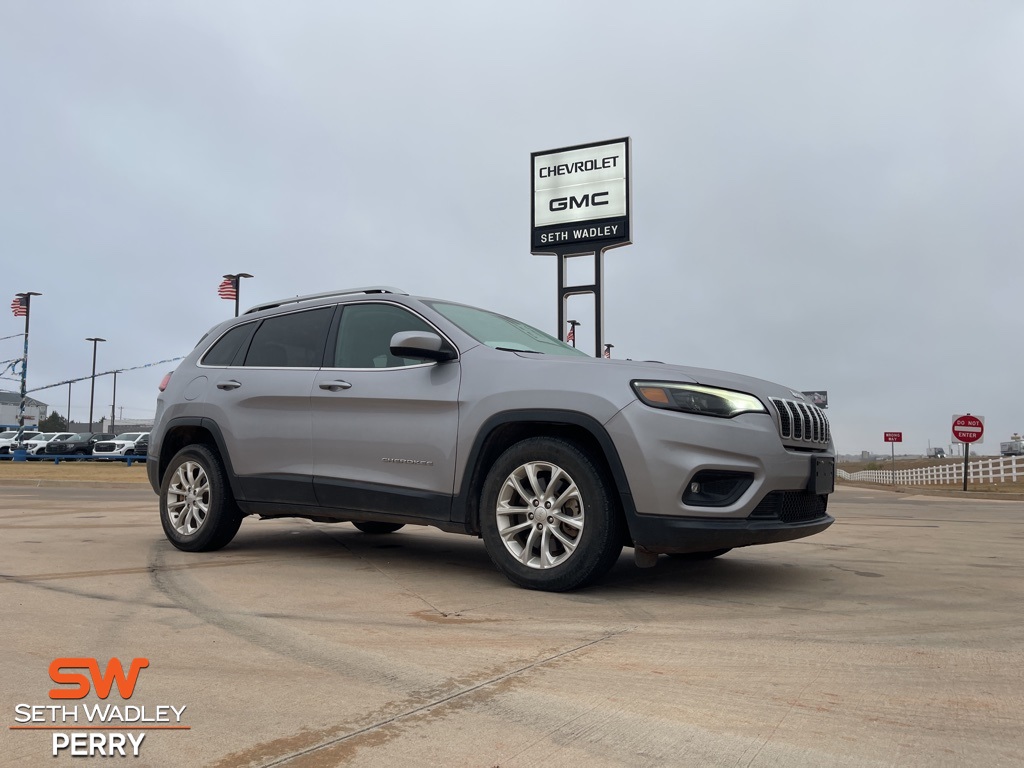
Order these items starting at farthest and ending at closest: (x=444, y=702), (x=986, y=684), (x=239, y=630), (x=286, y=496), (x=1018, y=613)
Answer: (x=286, y=496), (x=1018, y=613), (x=239, y=630), (x=986, y=684), (x=444, y=702)

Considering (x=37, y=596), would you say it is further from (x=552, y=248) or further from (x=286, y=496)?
(x=552, y=248)

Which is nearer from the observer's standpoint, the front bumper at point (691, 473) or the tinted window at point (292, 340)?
the front bumper at point (691, 473)

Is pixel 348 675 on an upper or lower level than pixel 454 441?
lower

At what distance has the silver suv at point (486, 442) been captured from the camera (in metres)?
4.27

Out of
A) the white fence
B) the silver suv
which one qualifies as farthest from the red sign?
the silver suv

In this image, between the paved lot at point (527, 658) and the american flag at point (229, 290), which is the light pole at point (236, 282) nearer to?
the american flag at point (229, 290)

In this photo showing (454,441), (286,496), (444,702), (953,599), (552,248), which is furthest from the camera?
(552,248)

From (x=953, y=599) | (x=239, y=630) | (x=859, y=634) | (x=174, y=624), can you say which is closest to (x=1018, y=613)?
(x=953, y=599)

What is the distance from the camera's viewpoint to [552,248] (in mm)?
24812

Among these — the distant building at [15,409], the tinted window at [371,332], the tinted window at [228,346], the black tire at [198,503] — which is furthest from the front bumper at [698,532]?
the distant building at [15,409]

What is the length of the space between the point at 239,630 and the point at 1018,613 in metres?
3.71

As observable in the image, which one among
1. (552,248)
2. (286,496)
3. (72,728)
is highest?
(552,248)

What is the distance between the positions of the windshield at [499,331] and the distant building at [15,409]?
10401 cm

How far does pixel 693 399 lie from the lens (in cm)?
432
